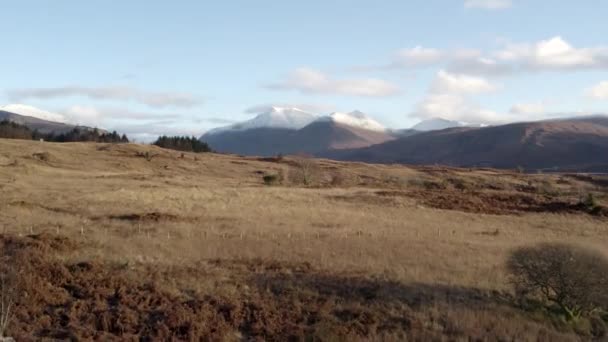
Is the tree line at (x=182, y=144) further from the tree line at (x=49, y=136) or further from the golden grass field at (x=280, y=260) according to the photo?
the golden grass field at (x=280, y=260)

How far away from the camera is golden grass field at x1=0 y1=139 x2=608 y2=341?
13789 mm

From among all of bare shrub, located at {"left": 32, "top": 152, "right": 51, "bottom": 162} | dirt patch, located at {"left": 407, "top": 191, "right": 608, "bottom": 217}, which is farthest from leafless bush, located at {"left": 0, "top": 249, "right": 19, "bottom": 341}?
bare shrub, located at {"left": 32, "top": 152, "right": 51, "bottom": 162}

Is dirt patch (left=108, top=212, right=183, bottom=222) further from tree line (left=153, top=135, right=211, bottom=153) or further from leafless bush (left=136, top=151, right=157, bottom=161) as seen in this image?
tree line (left=153, top=135, right=211, bottom=153)

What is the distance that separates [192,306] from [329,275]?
15.4ft

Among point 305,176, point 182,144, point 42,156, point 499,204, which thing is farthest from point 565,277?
point 182,144

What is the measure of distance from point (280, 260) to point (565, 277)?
8313mm

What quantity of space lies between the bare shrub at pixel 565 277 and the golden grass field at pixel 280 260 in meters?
0.59

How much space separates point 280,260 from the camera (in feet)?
64.6

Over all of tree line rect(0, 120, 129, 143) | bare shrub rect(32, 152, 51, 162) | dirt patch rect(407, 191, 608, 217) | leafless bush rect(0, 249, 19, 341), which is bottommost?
dirt patch rect(407, 191, 608, 217)

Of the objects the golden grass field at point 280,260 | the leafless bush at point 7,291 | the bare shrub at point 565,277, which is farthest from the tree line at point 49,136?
the bare shrub at point 565,277

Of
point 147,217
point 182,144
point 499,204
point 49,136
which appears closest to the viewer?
point 147,217

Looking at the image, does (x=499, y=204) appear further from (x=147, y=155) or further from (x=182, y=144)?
(x=182, y=144)

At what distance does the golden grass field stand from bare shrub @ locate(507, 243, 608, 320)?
0.59 metres

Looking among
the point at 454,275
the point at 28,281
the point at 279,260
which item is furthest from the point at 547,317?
the point at 28,281
